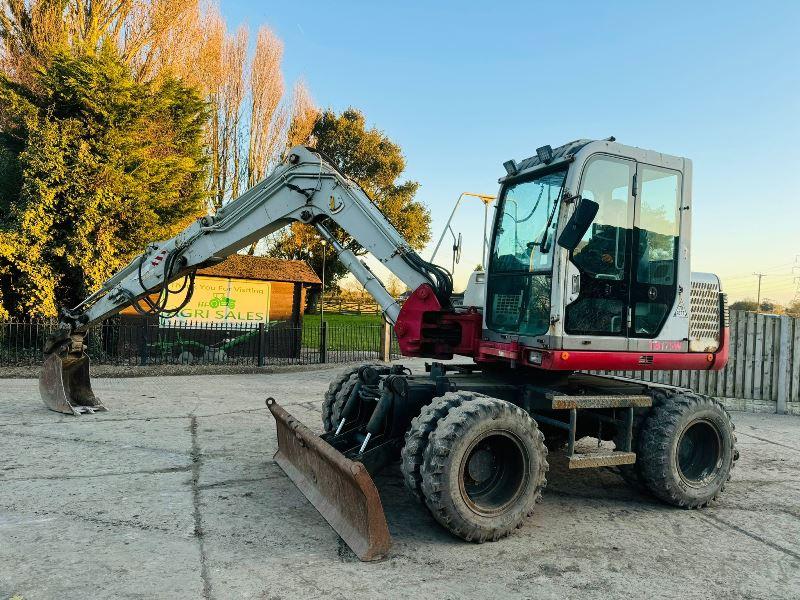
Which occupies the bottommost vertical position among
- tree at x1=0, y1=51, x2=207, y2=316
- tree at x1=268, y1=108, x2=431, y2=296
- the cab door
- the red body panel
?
the red body panel

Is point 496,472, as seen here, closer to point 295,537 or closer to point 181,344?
point 295,537

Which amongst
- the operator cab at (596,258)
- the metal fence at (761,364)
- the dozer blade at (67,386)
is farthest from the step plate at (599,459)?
the dozer blade at (67,386)

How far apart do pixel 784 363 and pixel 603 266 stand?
8.26 metres

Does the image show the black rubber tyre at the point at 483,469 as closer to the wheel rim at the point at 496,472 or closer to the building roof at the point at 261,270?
the wheel rim at the point at 496,472

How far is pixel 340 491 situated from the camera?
14.1ft

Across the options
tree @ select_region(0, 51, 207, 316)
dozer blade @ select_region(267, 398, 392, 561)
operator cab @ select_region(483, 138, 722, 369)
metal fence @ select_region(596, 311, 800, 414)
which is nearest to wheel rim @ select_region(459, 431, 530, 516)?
operator cab @ select_region(483, 138, 722, 369)

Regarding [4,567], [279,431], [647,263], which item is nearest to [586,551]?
[647,263]

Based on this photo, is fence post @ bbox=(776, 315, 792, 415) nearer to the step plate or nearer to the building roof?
the step plate

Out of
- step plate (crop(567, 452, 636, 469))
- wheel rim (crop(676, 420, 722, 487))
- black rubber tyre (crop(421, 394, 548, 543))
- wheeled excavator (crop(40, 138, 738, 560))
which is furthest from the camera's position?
wheel rim (crop(676, 420, 722, 487))

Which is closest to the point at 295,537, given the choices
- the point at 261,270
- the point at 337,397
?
the point at 337,397

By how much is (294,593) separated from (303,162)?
13.9 feet

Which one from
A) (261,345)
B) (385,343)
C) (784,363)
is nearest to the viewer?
(784,363)

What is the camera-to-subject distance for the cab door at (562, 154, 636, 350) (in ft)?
16.0

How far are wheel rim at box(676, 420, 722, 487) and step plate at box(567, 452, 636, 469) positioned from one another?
623 mm
